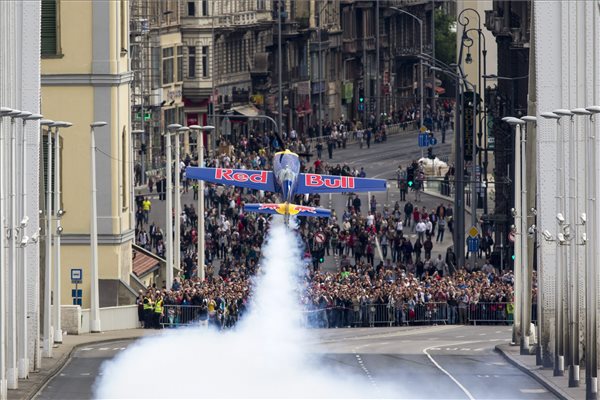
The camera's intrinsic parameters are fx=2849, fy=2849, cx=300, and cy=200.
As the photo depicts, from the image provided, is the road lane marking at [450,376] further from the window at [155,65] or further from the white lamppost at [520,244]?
the window at [155,65]

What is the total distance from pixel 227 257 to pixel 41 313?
2904 cm

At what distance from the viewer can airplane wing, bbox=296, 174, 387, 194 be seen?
120625 mm

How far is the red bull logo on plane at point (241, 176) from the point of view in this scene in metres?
121

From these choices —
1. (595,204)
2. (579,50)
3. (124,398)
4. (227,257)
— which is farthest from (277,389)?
(227,257)

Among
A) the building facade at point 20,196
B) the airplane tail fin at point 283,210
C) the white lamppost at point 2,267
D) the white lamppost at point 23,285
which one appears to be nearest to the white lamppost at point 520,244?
the airplane tail fin at point 283,210

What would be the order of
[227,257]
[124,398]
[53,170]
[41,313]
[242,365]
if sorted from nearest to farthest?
1. [124,398]
2. [242,365]
3. [41,313]
4. [53,170]
5. [227,257]

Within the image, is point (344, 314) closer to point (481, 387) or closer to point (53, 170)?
point (53, 170)

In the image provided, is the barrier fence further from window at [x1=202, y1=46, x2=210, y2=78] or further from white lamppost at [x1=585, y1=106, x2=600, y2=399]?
window at [x1=202, y1=46, x2=210, y2=78]

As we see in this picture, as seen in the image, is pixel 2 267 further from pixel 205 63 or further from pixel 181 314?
pixel 205 63

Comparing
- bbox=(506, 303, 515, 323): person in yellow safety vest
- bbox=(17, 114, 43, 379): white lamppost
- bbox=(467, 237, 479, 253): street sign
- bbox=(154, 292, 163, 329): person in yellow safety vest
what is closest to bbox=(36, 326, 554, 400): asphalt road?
bbox=(506, 303, 515, 323): person in yellow safety vest

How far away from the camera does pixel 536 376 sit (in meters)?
93.4

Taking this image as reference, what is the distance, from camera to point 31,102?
320 ft

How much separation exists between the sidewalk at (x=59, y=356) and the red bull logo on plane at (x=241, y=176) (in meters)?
13.0

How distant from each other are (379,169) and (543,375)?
8577 centimetres
